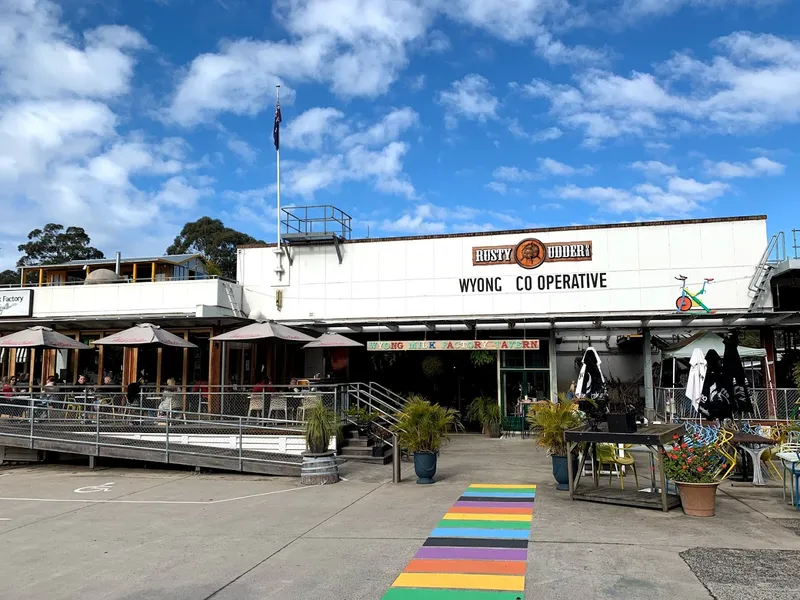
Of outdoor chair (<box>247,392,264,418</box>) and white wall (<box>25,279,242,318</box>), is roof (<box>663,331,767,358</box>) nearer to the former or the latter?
outdoor chair (<box>247,392,264,418</box>)

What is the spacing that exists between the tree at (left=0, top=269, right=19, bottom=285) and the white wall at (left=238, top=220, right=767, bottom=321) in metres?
50.1

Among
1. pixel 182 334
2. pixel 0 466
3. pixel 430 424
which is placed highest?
pixel 182 334

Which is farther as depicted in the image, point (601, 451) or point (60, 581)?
point (601, 451)

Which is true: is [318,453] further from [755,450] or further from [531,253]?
[531,253]

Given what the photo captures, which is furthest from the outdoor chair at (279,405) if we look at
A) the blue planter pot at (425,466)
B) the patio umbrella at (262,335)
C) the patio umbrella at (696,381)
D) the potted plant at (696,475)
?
the potted plant at (696,475)

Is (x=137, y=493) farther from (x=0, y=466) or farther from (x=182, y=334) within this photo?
(x=182, y=334)

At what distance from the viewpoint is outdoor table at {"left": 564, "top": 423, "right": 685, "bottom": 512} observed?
29.7 feet

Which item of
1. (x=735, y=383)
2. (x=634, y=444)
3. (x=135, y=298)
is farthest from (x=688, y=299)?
(x=135, y=298)

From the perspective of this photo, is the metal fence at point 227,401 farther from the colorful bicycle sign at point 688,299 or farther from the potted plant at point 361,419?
the colorful bicycle sign at point 688,299

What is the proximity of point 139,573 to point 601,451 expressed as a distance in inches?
294

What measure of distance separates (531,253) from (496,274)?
4.11 feet

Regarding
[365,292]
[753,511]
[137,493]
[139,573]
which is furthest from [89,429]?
[753,511]

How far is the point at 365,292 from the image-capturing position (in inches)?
845

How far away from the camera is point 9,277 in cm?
6400
